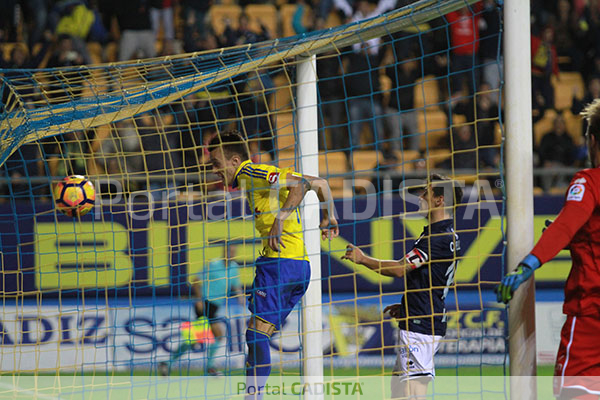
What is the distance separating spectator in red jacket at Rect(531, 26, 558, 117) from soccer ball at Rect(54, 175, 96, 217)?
678 cm

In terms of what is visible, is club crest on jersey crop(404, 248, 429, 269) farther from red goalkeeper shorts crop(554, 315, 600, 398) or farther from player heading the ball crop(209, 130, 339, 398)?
red goalkeeper shorts crop(554, 315, 600, 398)

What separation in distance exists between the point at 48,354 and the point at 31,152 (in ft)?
7.34

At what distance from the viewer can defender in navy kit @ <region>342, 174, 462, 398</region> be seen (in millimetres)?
4305

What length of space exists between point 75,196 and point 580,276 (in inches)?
144

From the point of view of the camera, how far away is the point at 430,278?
422 centimetres

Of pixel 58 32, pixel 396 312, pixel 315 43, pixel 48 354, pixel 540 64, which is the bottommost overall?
pixel 48 354

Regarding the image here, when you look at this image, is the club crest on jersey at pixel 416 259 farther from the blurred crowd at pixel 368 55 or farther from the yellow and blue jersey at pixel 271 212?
the blurred crowd at pixel 368 55

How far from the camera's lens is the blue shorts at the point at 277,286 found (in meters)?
4.61

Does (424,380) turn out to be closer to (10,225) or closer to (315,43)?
(315,43)

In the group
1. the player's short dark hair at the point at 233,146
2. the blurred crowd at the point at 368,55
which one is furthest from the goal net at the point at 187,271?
the player's short dark hair at the point at 233,146

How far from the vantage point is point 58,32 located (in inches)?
410

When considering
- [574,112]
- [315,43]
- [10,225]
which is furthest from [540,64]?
[10,225]

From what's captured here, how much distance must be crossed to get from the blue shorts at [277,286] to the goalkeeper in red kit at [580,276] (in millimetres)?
1868

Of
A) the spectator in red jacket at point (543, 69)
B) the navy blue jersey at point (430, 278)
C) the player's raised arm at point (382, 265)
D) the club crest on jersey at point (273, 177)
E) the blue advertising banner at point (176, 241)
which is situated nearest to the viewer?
the player's raised arm at point (382, 265)
